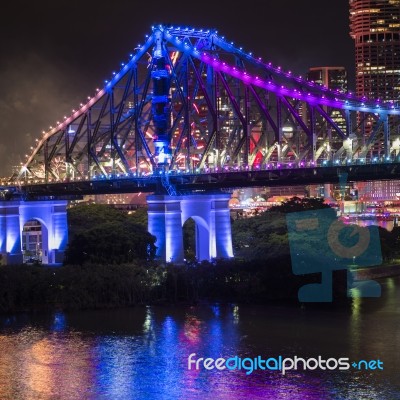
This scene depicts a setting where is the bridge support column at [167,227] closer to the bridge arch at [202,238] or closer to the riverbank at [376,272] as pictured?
the bridge arch at [202,238]

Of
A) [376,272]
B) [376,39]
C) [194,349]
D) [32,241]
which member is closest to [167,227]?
[376,272]

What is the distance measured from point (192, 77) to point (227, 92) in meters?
5.14

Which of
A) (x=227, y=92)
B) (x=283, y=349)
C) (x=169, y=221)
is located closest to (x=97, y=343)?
(x=283, y=349)

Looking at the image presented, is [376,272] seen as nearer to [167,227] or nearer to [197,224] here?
[197,224]

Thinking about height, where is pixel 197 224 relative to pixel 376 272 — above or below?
above

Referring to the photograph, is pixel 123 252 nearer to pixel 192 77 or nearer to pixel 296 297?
pixel 296 297

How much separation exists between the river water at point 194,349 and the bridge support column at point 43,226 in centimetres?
1580

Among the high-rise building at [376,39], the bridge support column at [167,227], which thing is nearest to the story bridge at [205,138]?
the bridge support column at [167,227]

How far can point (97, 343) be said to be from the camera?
3288cm

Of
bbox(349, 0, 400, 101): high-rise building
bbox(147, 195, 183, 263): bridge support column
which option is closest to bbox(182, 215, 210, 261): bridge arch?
bbox(147, 195, 183, 263): bridge support column

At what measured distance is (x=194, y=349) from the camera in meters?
31.8

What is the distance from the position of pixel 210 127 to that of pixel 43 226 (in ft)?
37.4

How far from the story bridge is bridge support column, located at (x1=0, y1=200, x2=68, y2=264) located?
0.19 metres

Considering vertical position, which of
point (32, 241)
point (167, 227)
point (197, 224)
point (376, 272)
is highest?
point (197, 224)
